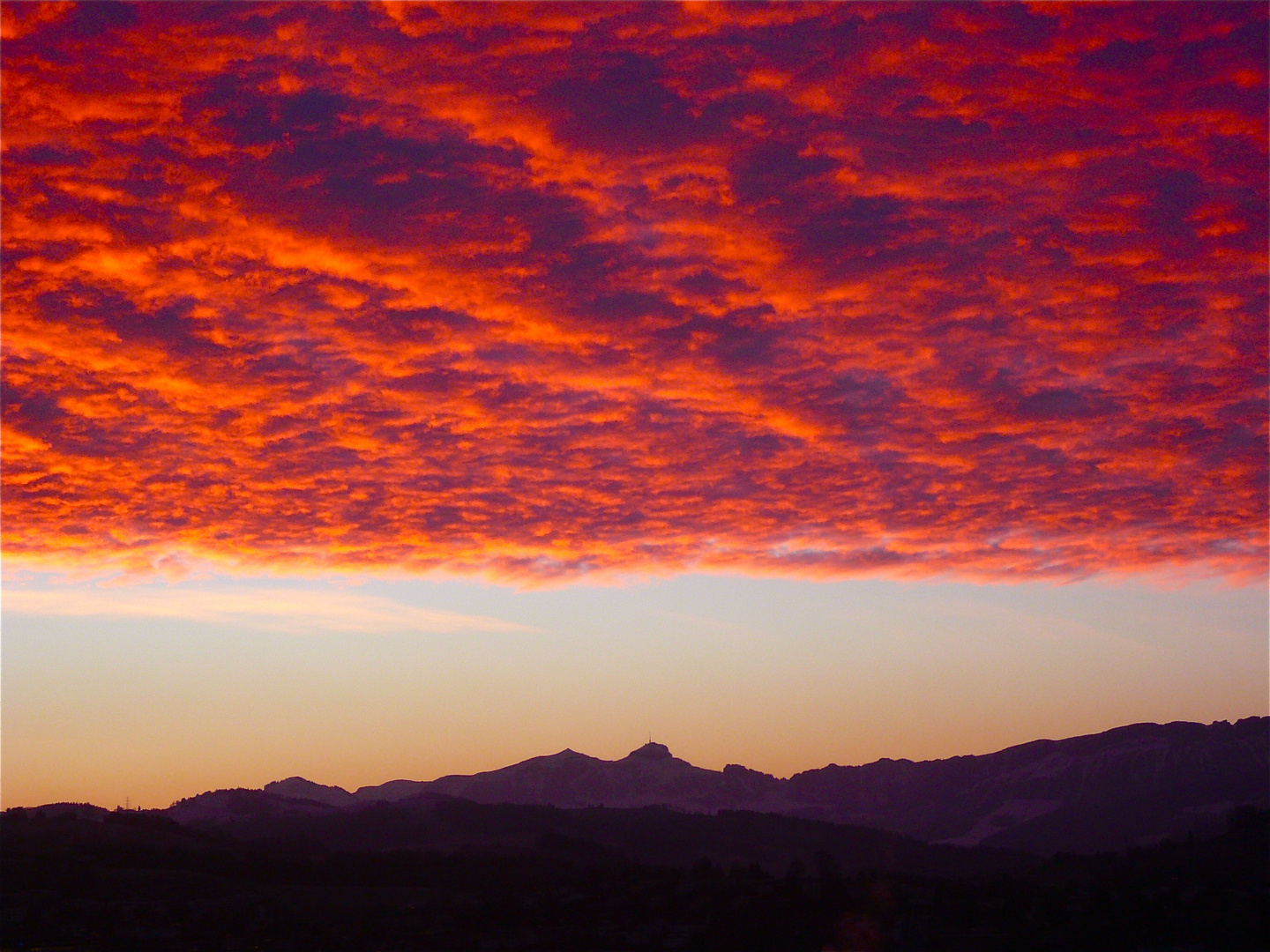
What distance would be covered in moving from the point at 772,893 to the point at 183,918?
2010 cm

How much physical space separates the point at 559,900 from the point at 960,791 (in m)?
134

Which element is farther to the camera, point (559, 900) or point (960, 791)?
point (960, 791)

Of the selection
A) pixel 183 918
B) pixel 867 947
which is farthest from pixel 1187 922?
pixel 183 918

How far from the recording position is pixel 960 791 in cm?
16275

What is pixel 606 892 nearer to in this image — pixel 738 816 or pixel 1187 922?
pixel 1187 922

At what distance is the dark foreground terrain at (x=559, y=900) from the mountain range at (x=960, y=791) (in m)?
37.8

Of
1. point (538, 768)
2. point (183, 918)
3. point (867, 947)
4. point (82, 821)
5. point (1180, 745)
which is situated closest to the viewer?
point (867, 947)

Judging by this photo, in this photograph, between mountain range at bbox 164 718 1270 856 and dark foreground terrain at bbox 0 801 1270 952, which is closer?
dark foreground terrain at bbox 0 801 1270 952

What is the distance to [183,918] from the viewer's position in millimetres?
38562

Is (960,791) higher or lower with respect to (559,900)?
higher

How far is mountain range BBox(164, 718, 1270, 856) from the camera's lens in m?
116

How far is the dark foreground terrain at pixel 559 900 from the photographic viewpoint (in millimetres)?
34656

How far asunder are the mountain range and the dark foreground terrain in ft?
124

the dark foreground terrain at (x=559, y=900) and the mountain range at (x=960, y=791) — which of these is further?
the mountain range at (x=960, y=791)
